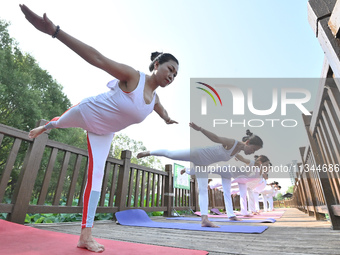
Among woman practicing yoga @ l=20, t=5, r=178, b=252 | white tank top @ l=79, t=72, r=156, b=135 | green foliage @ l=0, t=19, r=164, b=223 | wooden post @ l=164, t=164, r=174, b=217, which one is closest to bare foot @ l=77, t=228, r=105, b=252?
woman practicing yoga @ l=20, t=5, r=178, b=252

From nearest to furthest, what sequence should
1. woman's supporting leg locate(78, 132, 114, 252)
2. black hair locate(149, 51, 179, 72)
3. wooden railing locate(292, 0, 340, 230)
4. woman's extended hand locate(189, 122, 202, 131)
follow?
1. wooden railing locate(292, 0, 340, 230)
2. woman's supporting leg locate(78, 132, 114, 252)
3. black hair locate(149, 51, 179, 72)
4. woman's extended hand locate(189, 122, 202, 131)

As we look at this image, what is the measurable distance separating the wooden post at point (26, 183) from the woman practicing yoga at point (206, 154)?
5.81 feet

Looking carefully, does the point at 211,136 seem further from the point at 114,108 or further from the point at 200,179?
the point at 114,108

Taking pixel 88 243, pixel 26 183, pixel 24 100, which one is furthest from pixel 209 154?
pixel 24 100

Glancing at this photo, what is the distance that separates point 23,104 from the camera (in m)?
11.3

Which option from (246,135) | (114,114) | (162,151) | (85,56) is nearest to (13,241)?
(114,114)

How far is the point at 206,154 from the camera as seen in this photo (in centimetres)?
295

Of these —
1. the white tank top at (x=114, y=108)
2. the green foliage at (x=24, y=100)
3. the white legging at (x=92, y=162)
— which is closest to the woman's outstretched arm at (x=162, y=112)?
the white tank top at (x=114, y=108)

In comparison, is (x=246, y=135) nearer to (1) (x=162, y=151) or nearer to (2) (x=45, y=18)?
(1) (x=162, y=151)

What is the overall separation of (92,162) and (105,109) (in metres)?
0.43

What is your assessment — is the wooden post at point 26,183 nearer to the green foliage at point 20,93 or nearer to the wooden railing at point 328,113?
the wooden railing at point 328,113

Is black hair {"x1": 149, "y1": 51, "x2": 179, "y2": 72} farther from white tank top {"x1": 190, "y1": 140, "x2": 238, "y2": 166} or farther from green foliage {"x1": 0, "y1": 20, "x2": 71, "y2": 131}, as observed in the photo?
green foliage {"x1": 0, "y1": 20, "x2": 71, "y2": 131}

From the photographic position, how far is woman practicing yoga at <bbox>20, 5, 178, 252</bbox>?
1255mm

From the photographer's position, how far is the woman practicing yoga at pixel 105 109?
1255 mm
